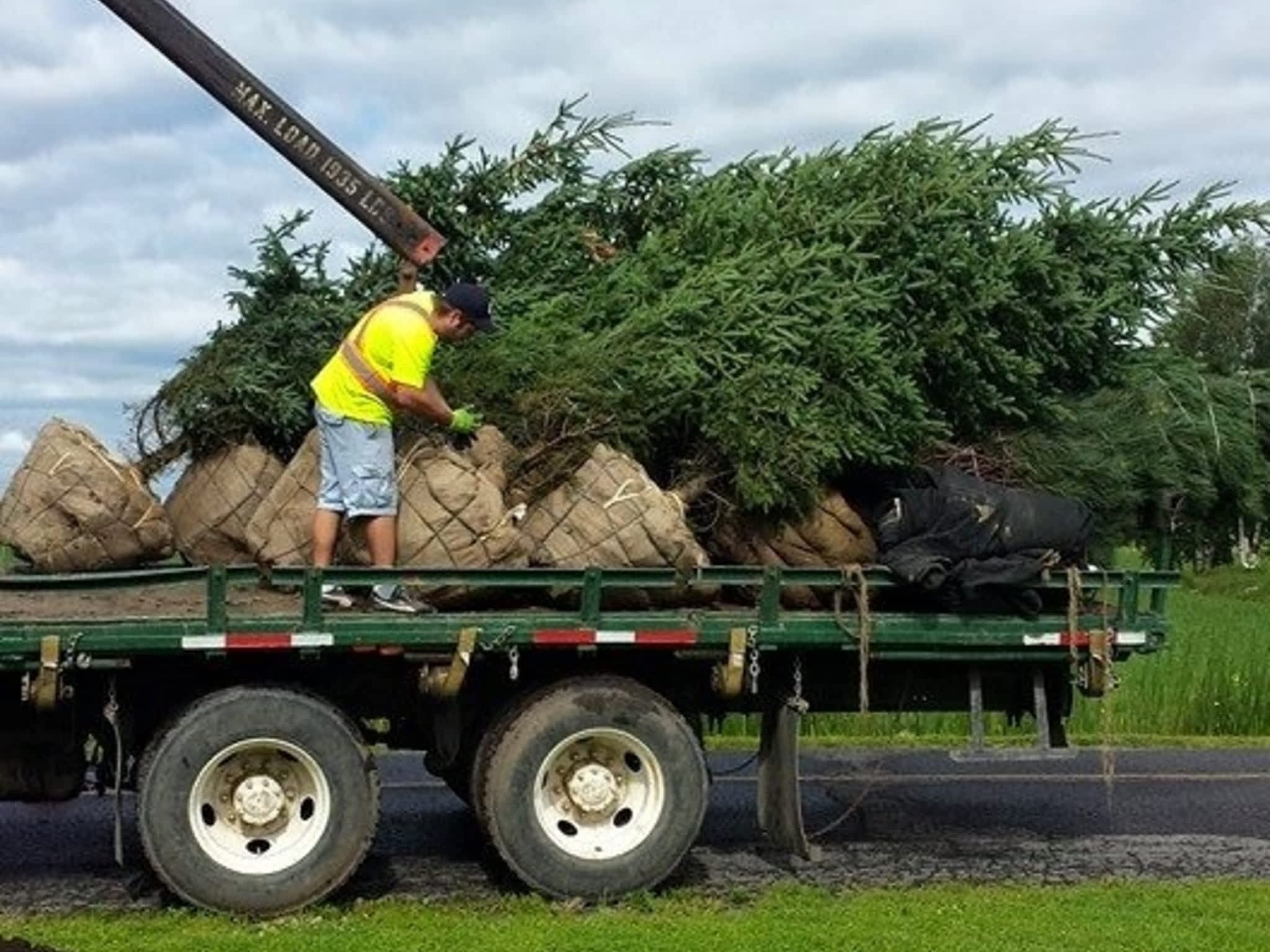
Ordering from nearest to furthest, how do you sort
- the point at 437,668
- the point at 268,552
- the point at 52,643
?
→ the point at 52,643, the point at 437,668, the point at 268,552

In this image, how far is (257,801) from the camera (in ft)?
25.3

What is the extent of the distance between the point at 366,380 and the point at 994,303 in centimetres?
290

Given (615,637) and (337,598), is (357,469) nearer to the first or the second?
(337,598)

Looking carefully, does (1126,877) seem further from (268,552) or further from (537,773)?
(268,552)

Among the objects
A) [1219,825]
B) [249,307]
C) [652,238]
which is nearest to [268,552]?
[249,307]

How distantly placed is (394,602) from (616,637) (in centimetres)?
92

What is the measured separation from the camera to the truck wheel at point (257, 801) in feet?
24.9

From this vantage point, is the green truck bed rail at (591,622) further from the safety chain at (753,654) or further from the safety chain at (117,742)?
the safety chain at (117,742)

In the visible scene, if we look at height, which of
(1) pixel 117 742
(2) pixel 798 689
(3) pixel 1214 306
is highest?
(3) pixel 1214 306

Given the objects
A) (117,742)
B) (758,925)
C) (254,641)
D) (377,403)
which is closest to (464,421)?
(377,403)

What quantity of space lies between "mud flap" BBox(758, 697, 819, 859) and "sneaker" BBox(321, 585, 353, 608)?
1.97 metres

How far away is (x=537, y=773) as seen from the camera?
799cm

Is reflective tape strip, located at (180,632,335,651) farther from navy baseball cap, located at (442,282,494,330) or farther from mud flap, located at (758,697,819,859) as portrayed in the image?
mud flap, located at (758,697,819,859)

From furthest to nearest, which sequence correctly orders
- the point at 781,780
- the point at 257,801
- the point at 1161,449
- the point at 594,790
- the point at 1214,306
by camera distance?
1. the point at 1214,306
2. the point at 1161,449
3. the point at 781,780
4. the point at 594,790
5. the point at 257,801
